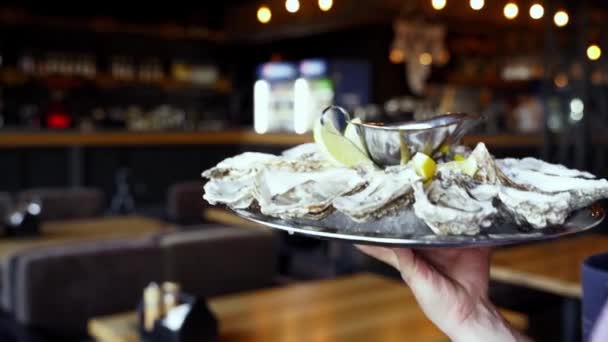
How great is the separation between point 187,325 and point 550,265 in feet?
5.03

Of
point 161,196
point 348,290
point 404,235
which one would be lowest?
point 161,196

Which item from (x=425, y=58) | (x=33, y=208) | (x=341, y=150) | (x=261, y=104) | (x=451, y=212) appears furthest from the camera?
(x=261, y=104)

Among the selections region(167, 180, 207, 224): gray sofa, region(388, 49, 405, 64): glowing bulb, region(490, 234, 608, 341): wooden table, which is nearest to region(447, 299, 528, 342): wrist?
region(490, 234, 608, 341): wooden table

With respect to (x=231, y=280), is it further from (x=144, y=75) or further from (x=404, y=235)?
(x=144, y=75)

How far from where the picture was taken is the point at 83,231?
3359 millimetres

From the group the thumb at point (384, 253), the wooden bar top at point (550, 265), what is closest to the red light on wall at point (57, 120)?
the wooden bar top at point (550, 265)

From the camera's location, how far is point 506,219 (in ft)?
2.03

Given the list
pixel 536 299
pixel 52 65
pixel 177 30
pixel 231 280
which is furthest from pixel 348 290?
pixel 177 30

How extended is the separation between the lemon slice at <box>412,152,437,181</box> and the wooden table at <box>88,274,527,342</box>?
1271 millimetres

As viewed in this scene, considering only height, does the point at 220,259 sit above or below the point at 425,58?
below

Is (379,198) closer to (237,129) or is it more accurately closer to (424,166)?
(424,166)

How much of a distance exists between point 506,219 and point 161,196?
26.1ft

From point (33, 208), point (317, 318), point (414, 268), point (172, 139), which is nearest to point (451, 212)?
point (414, 268)

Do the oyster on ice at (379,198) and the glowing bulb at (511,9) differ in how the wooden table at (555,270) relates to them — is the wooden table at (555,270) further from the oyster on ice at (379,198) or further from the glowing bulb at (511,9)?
the oyster on ice at (379,198)
